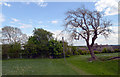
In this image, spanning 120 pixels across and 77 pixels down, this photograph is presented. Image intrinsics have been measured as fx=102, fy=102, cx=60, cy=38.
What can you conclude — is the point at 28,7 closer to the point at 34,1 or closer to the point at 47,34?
the point at 34,1

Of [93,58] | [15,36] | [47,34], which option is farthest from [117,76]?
[15,36]

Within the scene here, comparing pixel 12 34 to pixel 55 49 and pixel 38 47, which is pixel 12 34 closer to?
pixel 38 47

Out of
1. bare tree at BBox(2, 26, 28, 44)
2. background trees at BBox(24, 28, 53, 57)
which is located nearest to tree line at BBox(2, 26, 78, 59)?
background trees at BBox(24, 28, 53, 57)

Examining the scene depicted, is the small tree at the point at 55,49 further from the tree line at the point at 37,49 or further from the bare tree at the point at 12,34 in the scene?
the bare tree at the point at 12,34

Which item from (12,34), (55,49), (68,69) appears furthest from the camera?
(12,34)

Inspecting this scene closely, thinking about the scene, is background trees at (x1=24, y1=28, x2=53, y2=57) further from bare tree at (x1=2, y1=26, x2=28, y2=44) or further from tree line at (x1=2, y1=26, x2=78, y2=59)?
bare tree at (x1=2, y1=26, x2=28, y2=44)

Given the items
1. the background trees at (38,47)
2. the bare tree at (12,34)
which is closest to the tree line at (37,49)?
the background trees at (38,47)

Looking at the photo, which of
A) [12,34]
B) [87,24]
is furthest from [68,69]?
[12,34]

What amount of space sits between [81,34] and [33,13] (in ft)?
19.3

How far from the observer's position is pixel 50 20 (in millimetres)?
13469

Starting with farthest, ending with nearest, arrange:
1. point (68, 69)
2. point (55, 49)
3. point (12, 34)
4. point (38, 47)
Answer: point (12, 34)
point (38, 47)
point (55, 49)
point (68, 69)

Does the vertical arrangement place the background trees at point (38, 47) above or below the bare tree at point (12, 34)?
below

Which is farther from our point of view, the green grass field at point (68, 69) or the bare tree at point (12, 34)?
the bare tree at point (12, 34)

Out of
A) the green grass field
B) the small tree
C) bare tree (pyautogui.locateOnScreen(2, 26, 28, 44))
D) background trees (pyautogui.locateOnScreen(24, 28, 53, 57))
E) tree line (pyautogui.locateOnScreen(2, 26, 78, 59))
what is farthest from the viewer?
bare tree (pyautogui.locateOnScreen(2, 26, 28, 44))
